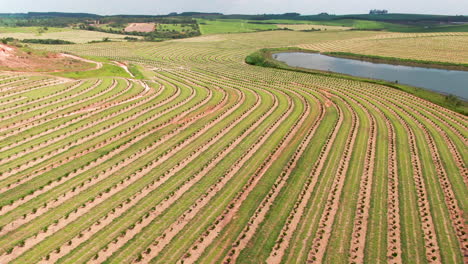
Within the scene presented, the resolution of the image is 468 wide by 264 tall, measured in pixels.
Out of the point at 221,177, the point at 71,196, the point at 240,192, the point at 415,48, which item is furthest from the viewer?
the point at 415,48

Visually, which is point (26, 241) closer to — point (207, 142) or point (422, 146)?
point (207, 142)

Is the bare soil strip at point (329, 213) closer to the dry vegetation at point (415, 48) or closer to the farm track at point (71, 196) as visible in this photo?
the farm track at point (71, 196)

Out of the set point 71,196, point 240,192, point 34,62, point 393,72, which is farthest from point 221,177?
point 393,72

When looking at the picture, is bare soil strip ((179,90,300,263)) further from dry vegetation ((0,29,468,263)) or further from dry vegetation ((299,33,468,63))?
dry vegetation ((299,33,468,63))

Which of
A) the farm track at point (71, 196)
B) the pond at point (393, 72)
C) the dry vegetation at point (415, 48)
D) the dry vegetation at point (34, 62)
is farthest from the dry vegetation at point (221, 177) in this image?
the dry vegetation at point (415, 48)

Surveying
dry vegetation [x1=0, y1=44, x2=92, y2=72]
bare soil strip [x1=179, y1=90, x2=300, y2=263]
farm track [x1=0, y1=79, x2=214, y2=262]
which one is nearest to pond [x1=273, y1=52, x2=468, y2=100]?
bare soil strip [x1=179, y1=90, x2=300, y2=263]

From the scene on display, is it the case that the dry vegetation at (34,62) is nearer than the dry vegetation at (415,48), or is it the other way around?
the dry vegetation at (34,62)

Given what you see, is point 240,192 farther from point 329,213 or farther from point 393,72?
point 393,72
